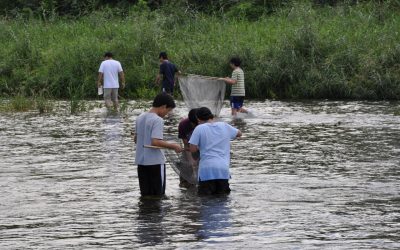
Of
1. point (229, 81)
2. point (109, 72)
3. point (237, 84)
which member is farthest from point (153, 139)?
point (109, 72)

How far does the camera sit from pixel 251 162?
16.7 metres

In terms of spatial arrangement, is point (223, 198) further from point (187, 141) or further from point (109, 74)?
point (109, 74)

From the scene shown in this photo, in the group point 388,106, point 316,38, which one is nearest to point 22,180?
point 388,106

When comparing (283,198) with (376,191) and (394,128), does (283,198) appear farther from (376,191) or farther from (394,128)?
(394,128)

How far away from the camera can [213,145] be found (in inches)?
509

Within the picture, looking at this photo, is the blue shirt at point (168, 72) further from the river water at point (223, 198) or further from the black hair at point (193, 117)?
the black hair at point (193, 117)

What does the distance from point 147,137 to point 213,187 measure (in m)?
1.18

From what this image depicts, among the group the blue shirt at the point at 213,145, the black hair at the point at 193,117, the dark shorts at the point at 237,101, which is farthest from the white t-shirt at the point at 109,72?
the blue shirt at the point at 213,145

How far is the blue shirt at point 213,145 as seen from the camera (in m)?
12.9

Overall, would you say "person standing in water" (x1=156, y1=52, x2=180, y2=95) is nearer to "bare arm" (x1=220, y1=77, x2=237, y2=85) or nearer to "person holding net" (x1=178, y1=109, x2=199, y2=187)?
"bare arm" (x1=220, y1=77, x2=237, y2=85)

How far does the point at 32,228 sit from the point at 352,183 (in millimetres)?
4949

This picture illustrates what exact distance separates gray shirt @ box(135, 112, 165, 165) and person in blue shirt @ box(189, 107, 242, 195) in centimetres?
46

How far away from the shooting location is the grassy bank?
98.2 feet

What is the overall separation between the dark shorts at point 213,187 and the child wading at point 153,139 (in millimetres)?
563
